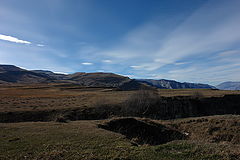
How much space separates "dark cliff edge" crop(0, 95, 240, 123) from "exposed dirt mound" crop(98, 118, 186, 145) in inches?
488

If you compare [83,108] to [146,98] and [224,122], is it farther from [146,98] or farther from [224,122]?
[224,122]

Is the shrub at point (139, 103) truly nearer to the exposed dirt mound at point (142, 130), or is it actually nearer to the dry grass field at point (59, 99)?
the dry grass field at point (59, 99)

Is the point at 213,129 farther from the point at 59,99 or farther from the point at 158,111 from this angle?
the point at 59,99

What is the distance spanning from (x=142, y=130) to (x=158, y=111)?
3109cm

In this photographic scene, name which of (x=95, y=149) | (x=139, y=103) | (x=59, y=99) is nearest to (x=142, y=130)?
(x=95, y=149)

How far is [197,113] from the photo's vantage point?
180ft

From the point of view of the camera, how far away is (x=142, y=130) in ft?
70.0

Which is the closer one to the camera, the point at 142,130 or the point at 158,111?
the point at 142,130

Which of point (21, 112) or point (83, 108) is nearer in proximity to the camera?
point (21, 112)

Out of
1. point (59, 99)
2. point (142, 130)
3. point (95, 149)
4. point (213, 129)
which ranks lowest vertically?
point (59, 99)

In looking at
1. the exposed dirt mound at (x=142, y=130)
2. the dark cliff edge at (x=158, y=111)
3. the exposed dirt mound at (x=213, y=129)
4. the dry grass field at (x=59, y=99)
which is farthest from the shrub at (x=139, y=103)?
the exposed dirt mound at (x=142, y=130)

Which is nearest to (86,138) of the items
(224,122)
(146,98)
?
(224,122)

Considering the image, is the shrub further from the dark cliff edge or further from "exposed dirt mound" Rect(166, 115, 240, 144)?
"exposed dirt mound" Rect(166, 115, 240, 144)

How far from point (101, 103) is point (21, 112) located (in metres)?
20.3
